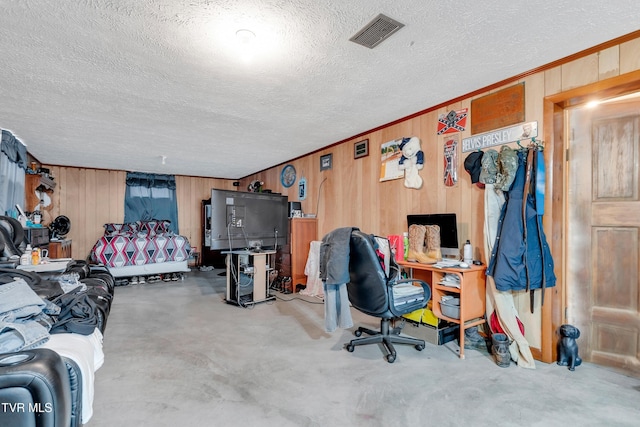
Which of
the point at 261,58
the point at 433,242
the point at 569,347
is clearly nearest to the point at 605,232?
the point at 569,347

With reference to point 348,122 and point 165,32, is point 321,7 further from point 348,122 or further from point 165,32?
point 348,122

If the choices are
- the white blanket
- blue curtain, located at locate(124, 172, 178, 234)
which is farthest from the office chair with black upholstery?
blue curtain, located at locate(124, 172, 178, 234)

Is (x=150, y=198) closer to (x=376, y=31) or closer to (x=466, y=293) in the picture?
(x=376, y=31)

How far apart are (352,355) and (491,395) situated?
97cm

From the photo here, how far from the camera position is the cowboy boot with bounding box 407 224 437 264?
2869 millimetres

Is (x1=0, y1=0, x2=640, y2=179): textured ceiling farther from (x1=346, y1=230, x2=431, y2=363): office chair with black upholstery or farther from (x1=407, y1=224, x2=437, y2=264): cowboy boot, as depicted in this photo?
(x1=346, y1=230, x2=431, y2=363): office chair with black upholstery

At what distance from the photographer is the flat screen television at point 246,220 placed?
3650 mm

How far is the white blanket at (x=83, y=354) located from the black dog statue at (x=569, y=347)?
2.91 meters

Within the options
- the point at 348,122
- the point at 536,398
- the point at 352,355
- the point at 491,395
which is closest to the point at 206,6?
the point at 348,122

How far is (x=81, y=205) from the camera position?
21.1ft

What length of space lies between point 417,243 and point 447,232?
0.29m

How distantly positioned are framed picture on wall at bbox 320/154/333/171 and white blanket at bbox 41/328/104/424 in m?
3.61

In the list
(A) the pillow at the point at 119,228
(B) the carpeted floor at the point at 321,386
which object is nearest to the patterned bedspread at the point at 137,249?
(A) the pillow at the point at 119,228

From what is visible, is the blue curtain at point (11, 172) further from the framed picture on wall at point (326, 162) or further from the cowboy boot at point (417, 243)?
the cowboy boot at point (417, 243)
